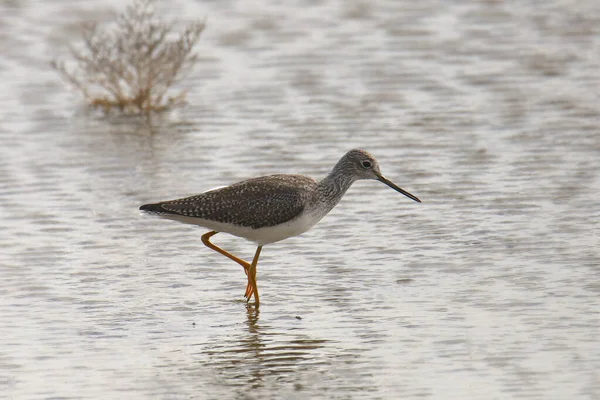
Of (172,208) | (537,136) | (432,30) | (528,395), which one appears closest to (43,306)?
(172,208)

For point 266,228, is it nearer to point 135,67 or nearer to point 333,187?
point 333,187

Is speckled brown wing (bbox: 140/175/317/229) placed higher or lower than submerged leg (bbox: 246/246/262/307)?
higher

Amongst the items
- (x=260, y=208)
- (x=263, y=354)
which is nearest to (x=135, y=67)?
(x=260, y=208)

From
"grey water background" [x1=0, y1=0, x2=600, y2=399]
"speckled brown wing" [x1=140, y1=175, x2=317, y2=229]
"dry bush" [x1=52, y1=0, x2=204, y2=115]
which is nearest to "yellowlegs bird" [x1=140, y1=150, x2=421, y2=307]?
"speckled brown wing" [x1=140, y1=175, x2=317, y2=229]

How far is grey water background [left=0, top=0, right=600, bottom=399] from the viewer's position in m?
8.55

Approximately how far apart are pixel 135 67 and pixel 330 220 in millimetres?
4705

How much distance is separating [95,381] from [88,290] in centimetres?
208

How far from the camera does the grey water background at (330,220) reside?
8547 millimetres

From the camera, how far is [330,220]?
40.4ft

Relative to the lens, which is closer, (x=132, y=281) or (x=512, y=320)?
(x=512, y=320)

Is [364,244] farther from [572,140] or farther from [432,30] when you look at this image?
[432,30]

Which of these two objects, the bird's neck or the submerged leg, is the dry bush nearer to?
the bird's neck

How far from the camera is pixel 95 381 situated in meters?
8.31

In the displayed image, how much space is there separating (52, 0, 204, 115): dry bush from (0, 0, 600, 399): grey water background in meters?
0.44
